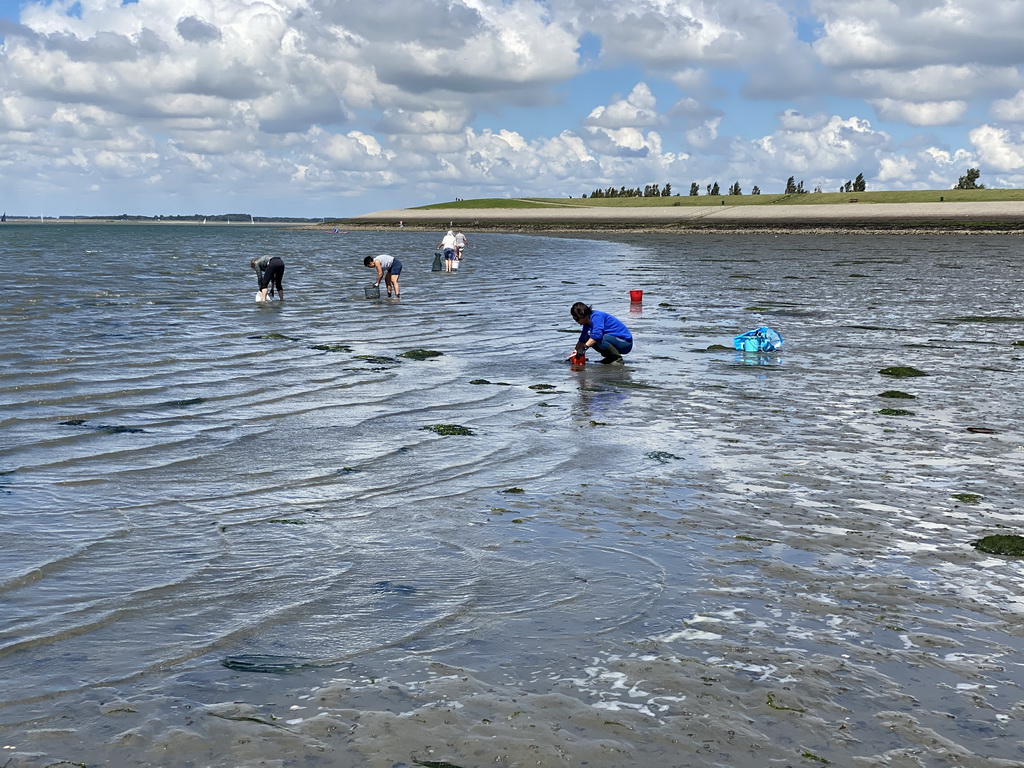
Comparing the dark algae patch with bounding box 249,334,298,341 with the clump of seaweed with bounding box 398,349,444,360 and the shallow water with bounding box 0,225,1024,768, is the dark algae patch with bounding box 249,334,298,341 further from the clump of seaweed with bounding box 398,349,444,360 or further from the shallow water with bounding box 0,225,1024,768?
the shallow water with bounding box 0,225,1024,768

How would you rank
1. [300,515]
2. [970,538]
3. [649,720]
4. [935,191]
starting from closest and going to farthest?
[649,720] → [970,538] → [300,515] → [935,191]

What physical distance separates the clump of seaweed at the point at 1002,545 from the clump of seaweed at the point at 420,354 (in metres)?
12.8

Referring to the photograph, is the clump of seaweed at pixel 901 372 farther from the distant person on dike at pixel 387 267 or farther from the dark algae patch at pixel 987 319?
the distant person on dike at pixel 387 267

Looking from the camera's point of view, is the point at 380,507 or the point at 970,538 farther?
the point at 380,507

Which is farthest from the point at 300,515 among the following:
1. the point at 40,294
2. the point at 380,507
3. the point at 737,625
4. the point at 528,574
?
the point at 40,294

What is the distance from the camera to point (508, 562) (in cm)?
788

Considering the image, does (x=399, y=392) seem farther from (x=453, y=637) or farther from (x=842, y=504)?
(x=453, y=637)

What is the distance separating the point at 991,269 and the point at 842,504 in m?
40.0

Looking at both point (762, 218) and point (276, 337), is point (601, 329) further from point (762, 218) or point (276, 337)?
point (762, 218)

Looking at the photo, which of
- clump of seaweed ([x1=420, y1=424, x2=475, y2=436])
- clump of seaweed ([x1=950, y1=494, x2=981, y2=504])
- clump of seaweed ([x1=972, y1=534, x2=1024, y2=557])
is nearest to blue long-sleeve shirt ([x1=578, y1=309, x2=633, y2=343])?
clump of seaweed ([x1=420, y1=424, x2=475, y2=436])

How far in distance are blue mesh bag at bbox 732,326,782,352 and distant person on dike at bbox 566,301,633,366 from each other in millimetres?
2788

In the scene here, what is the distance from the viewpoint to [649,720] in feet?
17.6

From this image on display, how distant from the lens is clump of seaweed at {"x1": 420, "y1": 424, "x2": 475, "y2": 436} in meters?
12.8

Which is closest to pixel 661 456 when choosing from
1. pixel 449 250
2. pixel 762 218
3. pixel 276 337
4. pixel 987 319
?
pixel 276 337
